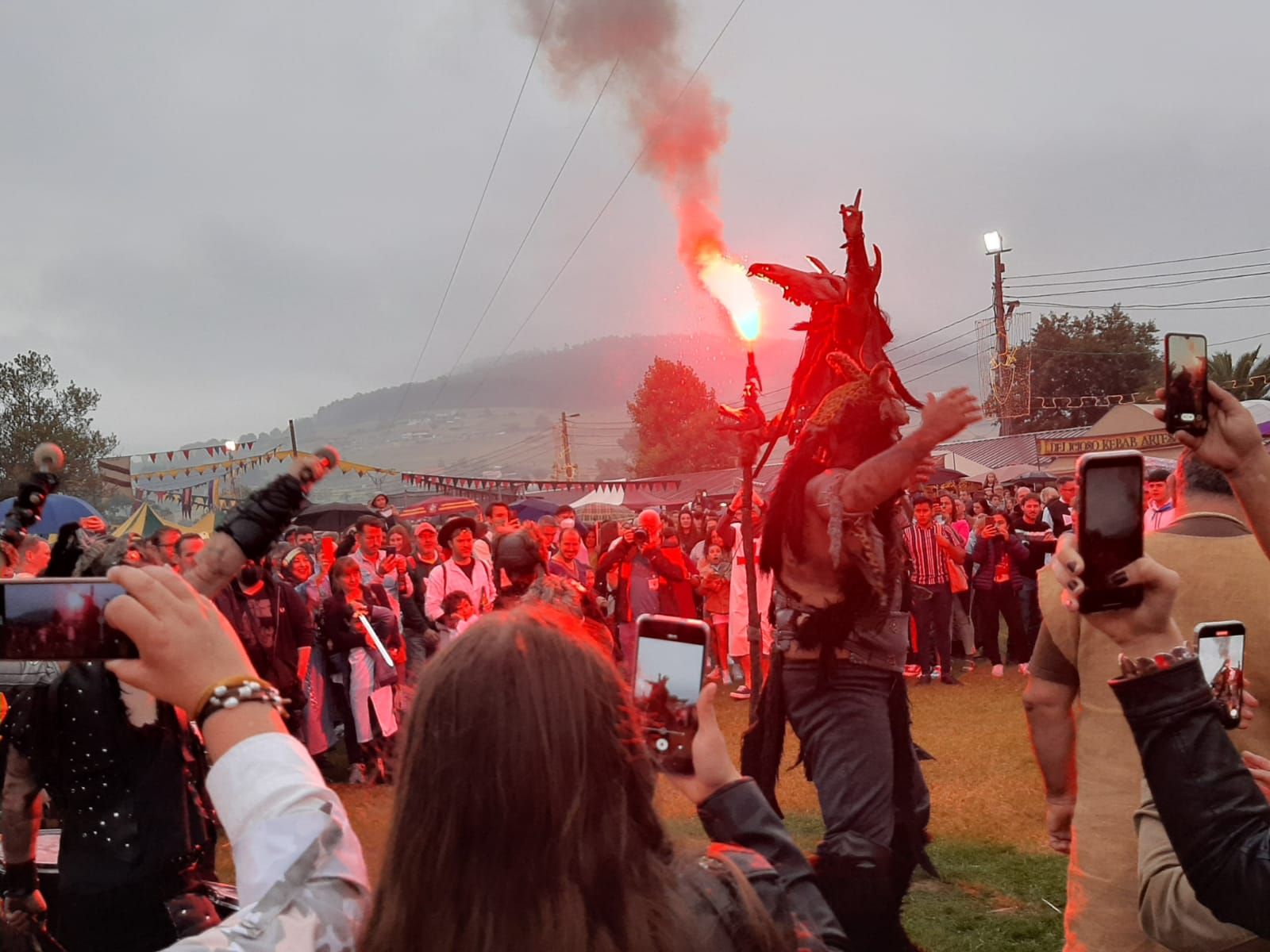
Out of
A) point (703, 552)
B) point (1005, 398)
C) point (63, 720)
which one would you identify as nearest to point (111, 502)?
point (703, 552)

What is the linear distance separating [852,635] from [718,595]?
28.1 feet

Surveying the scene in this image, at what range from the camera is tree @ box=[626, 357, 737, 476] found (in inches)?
3250

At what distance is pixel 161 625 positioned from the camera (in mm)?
1244

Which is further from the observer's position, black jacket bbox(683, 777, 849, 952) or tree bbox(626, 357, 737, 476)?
tree bbox(626, 357, 737, 476)

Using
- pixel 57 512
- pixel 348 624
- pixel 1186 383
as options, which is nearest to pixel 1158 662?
pixel 1186 383

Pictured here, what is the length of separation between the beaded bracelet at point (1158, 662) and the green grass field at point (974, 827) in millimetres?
640

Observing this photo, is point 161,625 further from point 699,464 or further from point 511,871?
point 699,464

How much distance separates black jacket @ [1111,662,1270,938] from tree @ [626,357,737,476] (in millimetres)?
78178

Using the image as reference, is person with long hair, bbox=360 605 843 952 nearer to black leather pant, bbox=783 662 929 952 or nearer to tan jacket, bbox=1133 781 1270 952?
tan jacket, bbox=1133 781 1270 952

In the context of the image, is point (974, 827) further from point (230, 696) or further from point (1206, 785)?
point (230, 696)

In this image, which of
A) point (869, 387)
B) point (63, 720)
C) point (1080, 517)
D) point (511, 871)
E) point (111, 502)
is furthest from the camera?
point (111, 502)

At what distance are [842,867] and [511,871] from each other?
2473 mm

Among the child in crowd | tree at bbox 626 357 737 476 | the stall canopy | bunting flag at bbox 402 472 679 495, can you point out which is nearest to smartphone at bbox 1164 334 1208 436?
the child in crowd

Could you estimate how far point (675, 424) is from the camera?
278 ft
